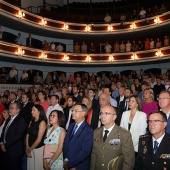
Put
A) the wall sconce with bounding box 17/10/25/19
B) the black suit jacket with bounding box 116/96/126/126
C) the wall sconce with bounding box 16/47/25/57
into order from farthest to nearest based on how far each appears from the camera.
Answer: the wall sconce with bounding box 16/47/25/57
the wall sconce with bounding box 17/10/25/19
the black suit jacket with bounding box 116/96/126/126

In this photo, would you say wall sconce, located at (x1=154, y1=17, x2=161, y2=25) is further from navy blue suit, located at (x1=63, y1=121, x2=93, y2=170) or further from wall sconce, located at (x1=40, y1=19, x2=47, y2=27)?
navy blue suit, located at (x1=63, y1=121, x2=93, y2=170)

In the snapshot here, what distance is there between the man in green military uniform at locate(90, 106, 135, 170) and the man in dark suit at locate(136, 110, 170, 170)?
0.17 meters

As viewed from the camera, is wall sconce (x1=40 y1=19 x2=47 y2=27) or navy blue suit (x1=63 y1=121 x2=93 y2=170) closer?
navy blue suit (x1=63 y1=121 x2=93 y2=170)

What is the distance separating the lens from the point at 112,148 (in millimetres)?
2900

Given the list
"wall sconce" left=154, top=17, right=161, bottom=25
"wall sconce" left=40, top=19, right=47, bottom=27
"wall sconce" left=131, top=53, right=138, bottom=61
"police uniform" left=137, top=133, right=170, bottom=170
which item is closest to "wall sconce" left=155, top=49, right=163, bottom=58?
"wall sconce" left=131, top=53, right=138, bottom=61

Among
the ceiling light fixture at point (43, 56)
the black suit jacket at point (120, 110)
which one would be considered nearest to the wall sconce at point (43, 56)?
the ceiling light fixture at point (43, 56)

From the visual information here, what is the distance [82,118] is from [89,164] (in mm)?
688

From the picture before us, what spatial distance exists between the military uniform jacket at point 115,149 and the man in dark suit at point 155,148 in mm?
160

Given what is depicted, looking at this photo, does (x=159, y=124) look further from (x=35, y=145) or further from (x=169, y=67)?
(x=169, y=67)

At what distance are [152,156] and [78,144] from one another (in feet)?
3.49

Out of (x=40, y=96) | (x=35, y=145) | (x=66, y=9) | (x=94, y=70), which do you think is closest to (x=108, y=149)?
(x=35, y=145)

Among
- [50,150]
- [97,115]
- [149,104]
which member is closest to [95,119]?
[97,115]

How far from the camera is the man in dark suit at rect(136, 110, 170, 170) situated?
101 inches

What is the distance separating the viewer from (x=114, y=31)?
17297mm
